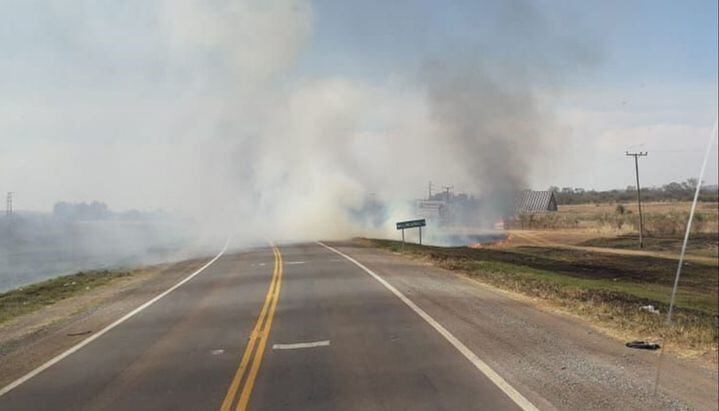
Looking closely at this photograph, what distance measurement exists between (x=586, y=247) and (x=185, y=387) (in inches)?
1873

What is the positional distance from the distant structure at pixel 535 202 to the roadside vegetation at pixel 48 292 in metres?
55.6

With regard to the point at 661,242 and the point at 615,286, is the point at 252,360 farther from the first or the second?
the point at 661,242

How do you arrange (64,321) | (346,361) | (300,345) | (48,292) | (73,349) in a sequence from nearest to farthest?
1. (346,361)
2. (300,345)
3. (73,349)
4. (64,321)
5. (48,292)

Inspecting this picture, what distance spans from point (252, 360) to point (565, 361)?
3.92m

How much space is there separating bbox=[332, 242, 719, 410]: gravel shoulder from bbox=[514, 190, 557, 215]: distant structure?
62.5 meters

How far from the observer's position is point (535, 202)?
76.2 meters

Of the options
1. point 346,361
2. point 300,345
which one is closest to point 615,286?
point 300,345

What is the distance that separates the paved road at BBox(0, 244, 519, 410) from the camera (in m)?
6.09

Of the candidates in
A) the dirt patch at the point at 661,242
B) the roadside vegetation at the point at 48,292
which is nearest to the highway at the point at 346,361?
the roadside vegetation at the point at 48,292

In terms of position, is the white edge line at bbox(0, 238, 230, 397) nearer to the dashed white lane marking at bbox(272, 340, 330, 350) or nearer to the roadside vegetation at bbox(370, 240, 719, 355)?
the dashed white lane marking at bbox(272, 340, 330, 350)

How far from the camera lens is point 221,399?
6.17 meters

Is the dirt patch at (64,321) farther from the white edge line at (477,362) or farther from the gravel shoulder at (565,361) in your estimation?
the gravel shoulder at (565,361)

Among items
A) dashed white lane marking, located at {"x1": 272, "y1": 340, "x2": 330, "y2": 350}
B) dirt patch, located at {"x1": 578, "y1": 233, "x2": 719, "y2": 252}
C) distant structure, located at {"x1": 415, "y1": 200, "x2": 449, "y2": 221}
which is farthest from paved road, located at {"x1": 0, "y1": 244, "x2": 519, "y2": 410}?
distant structure, located at {"x1": 415, "y1": 200, "x2": 449, "y2": 221}

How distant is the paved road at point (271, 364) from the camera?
240 inches
